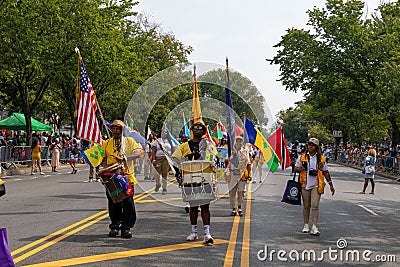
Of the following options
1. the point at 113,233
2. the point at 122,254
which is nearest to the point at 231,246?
the point at 122,254

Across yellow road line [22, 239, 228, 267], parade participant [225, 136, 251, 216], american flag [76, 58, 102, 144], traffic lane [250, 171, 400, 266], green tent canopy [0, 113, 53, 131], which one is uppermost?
green tent canopy [0, 113, 53, 131]

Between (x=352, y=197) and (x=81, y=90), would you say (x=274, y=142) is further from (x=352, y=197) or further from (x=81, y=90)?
(x=81, y=90)

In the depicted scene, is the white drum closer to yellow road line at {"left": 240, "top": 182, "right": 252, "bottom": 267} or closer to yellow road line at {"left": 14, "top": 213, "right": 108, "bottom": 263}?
yellow road line at {"left": 240, "top": 182, "right": 252, "bottom": 267}

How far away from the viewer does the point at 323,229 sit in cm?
1205

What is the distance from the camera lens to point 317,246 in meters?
9.97

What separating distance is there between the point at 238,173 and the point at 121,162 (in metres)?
4.27

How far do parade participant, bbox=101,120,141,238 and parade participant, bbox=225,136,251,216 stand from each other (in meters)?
3.53

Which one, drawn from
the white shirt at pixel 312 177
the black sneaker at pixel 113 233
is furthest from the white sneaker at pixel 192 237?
the white shirt at pixel 312 177

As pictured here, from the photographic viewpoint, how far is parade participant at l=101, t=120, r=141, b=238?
10242mm

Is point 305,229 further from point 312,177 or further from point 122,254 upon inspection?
point 122,254

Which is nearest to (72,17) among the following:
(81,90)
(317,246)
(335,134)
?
(81,90)

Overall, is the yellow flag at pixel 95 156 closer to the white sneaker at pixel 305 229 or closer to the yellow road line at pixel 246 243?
the yellow road line at pixel 246 243

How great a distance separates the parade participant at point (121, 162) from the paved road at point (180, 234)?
0.89ft

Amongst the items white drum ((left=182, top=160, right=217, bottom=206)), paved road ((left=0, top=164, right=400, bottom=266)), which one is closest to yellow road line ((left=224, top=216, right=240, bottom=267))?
paved road ((left=0, top=164, right=400, bottom=266))
